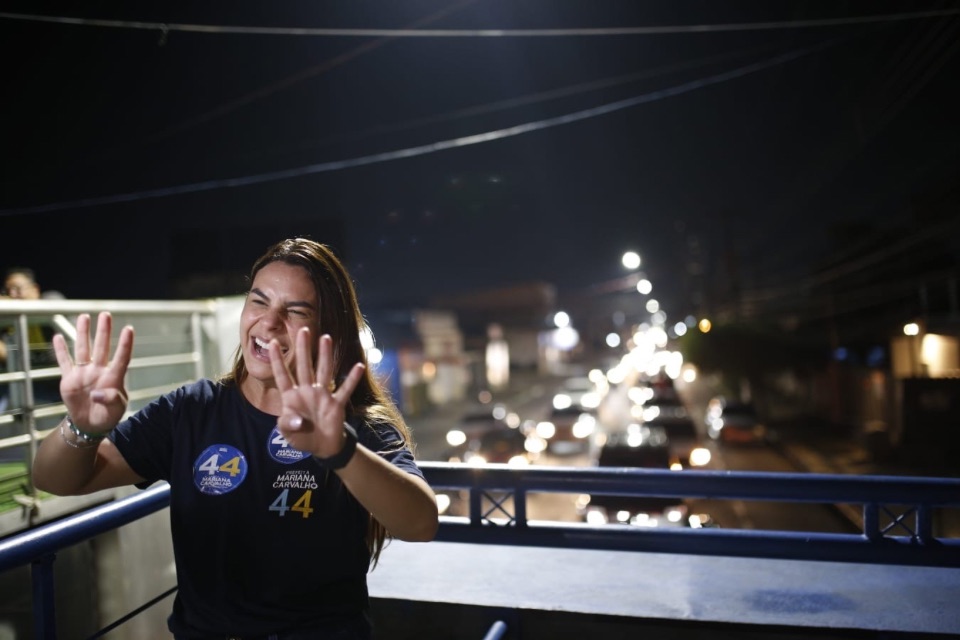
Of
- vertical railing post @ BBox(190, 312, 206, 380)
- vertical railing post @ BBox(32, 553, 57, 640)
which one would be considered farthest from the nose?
vertical railing post @ BBox(190, 312, 206, 380)

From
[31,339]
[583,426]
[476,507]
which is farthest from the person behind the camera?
[583,426]

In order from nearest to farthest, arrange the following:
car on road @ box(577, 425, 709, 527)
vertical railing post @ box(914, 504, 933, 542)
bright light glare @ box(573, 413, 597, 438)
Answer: vertical railing post @ box(914, 504, 933, 542) → car on road @ box(577, 425, 709, 527) → bright light glare @ box(573, 413, 597, 438)

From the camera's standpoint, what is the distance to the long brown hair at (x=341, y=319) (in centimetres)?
195

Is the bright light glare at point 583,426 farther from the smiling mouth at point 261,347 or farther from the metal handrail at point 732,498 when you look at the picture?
the smiling mouth at point 261,347

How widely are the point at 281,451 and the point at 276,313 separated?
15.6 inches

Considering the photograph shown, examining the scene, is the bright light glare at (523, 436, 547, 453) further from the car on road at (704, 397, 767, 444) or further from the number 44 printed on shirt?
the number 44 printed on shirt

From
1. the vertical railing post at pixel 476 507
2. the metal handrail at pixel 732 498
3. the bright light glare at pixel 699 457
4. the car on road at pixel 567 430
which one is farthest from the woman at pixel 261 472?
the car on road at pixel 567 430

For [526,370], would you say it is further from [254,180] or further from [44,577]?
[44,577]

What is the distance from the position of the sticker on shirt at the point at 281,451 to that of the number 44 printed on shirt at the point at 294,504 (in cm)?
9

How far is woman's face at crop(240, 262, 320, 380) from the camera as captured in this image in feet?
6.18

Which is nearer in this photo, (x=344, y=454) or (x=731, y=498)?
(x=344, y=454)

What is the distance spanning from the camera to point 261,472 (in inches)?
72.6

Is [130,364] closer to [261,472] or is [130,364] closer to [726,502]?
[261,472]

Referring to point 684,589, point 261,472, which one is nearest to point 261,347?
point 261,472
